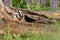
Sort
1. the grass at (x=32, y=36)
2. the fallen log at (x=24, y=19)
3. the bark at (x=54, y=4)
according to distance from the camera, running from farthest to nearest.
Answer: the bark at (x=54, y=4), the fallen log at (x=24, y=19), the grass at (x=32, y=36)

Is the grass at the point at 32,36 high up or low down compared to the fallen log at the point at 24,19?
down

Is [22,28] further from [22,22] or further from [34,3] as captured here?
[34,3]

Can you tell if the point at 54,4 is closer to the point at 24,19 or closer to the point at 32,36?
the point at 24,19

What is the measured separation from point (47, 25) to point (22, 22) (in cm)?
49

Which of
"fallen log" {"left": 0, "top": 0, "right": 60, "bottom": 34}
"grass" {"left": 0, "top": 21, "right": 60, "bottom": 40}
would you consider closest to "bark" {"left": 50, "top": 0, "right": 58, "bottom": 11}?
"fallen log" {"left": 0, "top": 0, "right": 60, "bottom": 34}

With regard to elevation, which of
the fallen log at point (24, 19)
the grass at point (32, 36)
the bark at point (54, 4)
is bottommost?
the bark at point (54, 4)

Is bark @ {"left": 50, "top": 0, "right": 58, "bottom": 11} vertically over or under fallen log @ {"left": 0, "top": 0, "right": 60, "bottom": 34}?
under

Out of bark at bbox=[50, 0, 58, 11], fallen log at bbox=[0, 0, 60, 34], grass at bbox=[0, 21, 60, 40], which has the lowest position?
Answer: bark at bbox=[50, 0, 58, 11]

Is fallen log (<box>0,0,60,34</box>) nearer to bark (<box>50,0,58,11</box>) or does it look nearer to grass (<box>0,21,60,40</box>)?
grass (<box>0,21,60,40</box>)

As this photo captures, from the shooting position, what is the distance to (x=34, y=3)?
867cm

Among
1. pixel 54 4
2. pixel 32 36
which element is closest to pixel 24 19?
pixel 32 36

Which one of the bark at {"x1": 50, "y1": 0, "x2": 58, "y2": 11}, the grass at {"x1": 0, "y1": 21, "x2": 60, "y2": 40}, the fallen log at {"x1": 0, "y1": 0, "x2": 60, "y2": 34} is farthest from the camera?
Answer: the bark at {"x1": 50, "y1": 0, "x2": 58, "y2": 11}

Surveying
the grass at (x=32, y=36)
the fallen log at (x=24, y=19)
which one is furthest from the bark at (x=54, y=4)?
the grass at (x=32, y=36)

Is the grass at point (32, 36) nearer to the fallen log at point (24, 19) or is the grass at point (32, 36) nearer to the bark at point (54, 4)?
the fallen log at point (24, 19)
